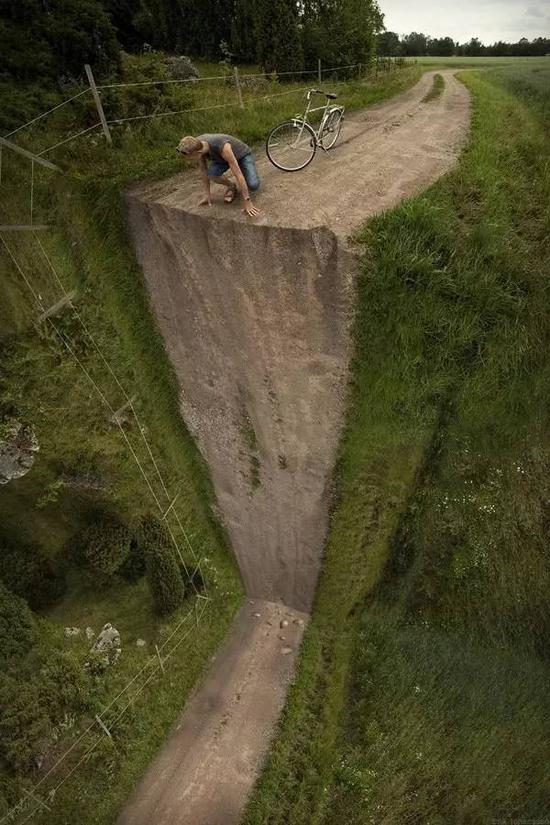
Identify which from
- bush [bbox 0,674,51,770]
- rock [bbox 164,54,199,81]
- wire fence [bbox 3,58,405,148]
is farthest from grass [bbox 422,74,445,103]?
bush [bbox 0,674,51,770]

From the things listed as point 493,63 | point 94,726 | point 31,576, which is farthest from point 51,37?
point 493,63

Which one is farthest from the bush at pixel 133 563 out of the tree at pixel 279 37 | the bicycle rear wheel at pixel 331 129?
the tree at pixel 279 37

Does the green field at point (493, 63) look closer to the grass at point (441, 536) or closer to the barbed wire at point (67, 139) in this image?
the grass at point (441, 536)

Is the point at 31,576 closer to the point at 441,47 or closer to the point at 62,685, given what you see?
the point at 62,685

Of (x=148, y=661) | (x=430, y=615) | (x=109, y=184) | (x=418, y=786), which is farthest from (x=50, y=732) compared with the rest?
(x=109, y=184)

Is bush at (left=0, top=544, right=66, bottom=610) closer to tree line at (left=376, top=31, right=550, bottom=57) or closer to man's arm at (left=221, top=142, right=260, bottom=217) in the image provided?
man's arm at (left=221, top=142, right=260, bottom=217)

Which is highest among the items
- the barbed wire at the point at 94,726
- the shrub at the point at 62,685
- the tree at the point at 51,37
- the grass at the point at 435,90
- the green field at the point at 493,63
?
the tree at the point at 51,37
